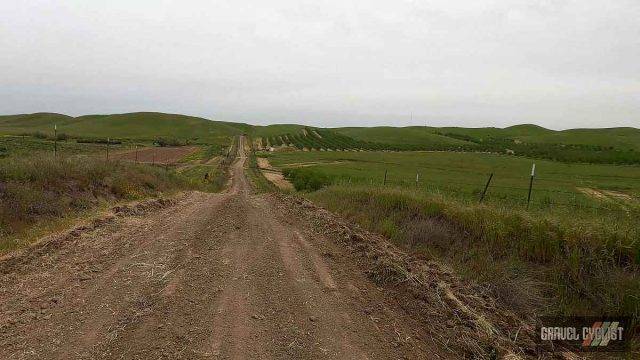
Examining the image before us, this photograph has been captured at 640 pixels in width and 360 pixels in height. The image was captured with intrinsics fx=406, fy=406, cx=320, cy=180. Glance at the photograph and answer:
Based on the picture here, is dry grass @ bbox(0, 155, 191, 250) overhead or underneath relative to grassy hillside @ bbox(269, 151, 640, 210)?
overhead

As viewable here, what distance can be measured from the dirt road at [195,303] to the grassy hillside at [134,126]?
340 feet

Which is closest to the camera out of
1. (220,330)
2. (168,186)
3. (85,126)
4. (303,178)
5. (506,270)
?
(220,330)

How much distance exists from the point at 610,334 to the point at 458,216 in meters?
4.47

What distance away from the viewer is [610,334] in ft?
18.4

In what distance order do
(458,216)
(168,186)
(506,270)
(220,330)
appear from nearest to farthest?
(220,330)
(506,270)
(458,216)
(168,186)

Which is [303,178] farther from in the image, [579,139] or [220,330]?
[579,139]

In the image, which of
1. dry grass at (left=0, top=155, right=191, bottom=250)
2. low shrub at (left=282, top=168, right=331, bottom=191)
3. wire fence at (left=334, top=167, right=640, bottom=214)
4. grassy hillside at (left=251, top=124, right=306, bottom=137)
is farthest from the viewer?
grassy hillside at (left=251, top=124, right=306, bottom=137)

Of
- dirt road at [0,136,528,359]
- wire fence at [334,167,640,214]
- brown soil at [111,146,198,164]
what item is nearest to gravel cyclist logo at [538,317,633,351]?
dirt road at [0,136,528,359]

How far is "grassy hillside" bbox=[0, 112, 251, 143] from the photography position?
114375 mm

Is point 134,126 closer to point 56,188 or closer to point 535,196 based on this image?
point 56,188

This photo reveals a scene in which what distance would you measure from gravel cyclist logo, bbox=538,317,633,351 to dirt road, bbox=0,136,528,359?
6.26 feet

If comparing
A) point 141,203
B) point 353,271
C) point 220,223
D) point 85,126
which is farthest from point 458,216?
point 85,126

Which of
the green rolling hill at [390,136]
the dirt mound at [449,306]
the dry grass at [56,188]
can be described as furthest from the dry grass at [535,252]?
the green rolling hill at [390,136]

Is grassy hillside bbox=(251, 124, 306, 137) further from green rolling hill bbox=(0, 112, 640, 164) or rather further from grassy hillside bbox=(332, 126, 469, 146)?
grassy hillside bbox=(332, 126, 469, 146)
